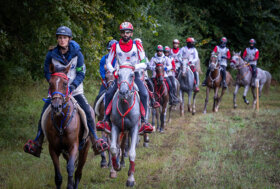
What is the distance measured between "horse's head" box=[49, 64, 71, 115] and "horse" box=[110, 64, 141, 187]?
4.99ft

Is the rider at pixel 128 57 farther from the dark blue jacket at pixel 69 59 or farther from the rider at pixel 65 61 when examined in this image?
the dark blue jacket at pixel 69 59

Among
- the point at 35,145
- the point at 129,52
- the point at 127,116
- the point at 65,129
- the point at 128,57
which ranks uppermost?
the point at 129,52

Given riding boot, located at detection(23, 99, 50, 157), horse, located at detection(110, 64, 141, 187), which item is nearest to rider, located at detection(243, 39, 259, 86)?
horse, located at detection(110, 64, 141, 187)

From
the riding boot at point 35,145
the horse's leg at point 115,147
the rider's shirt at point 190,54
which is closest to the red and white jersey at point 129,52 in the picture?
the horse's leg at point 115,147

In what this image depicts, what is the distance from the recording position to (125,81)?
672cm

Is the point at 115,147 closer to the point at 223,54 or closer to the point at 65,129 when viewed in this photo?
the point at 65,129

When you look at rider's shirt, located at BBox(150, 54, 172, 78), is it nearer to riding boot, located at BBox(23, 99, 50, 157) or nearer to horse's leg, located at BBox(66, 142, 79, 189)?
riding boot, located at BBox(23, 99, 50, 157)

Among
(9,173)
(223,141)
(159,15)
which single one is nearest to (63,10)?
(9,173)

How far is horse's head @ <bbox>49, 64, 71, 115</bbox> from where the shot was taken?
519cm

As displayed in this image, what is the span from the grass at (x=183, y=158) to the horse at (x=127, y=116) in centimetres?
48

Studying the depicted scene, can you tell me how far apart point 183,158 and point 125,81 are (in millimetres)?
2945

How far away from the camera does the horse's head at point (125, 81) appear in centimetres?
666

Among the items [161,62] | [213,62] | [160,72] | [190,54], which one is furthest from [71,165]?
[213,62]

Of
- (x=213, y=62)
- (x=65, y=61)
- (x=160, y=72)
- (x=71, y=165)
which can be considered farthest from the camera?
(x=213, y=62)
